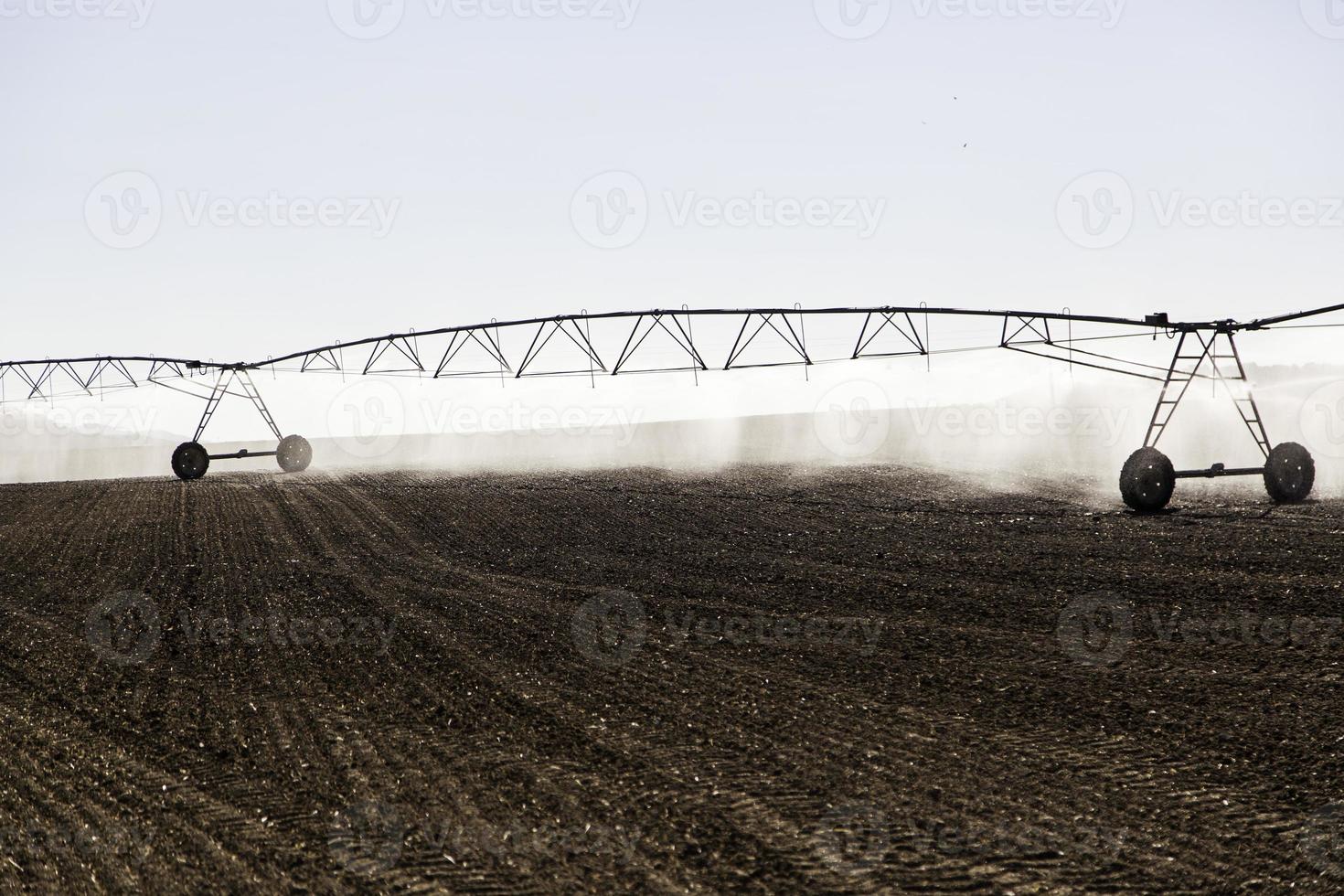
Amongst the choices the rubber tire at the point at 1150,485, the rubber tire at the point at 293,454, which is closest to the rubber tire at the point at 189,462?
the rubber tire at the point at 293,454

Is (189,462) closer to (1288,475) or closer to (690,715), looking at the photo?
(690,715)

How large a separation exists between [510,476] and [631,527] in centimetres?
1517

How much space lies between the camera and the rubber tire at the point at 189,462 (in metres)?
40.7

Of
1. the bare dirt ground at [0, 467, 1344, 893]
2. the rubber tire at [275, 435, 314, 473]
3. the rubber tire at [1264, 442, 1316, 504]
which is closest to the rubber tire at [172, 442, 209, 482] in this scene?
the rubber tire at [275, 435, 314, 473]

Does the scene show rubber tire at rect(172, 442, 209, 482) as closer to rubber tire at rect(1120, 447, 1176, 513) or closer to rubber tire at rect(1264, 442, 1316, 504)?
rubber tire at rect(1120, 447, 1176, 513)

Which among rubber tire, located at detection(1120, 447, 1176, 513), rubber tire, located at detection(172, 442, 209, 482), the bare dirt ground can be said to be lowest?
the bare dirt ground

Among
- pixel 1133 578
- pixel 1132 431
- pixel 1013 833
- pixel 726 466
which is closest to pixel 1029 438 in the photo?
pixel 1132 431

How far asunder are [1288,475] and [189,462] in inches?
1534

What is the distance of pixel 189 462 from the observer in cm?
4084

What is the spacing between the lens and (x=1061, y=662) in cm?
1161

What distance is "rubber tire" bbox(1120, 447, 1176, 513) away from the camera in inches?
909

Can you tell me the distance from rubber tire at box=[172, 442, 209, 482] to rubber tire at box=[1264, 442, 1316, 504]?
37.7 metres

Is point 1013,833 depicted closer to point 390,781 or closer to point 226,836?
point 390,781

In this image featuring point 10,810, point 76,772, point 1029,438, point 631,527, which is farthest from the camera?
point 1029,438
